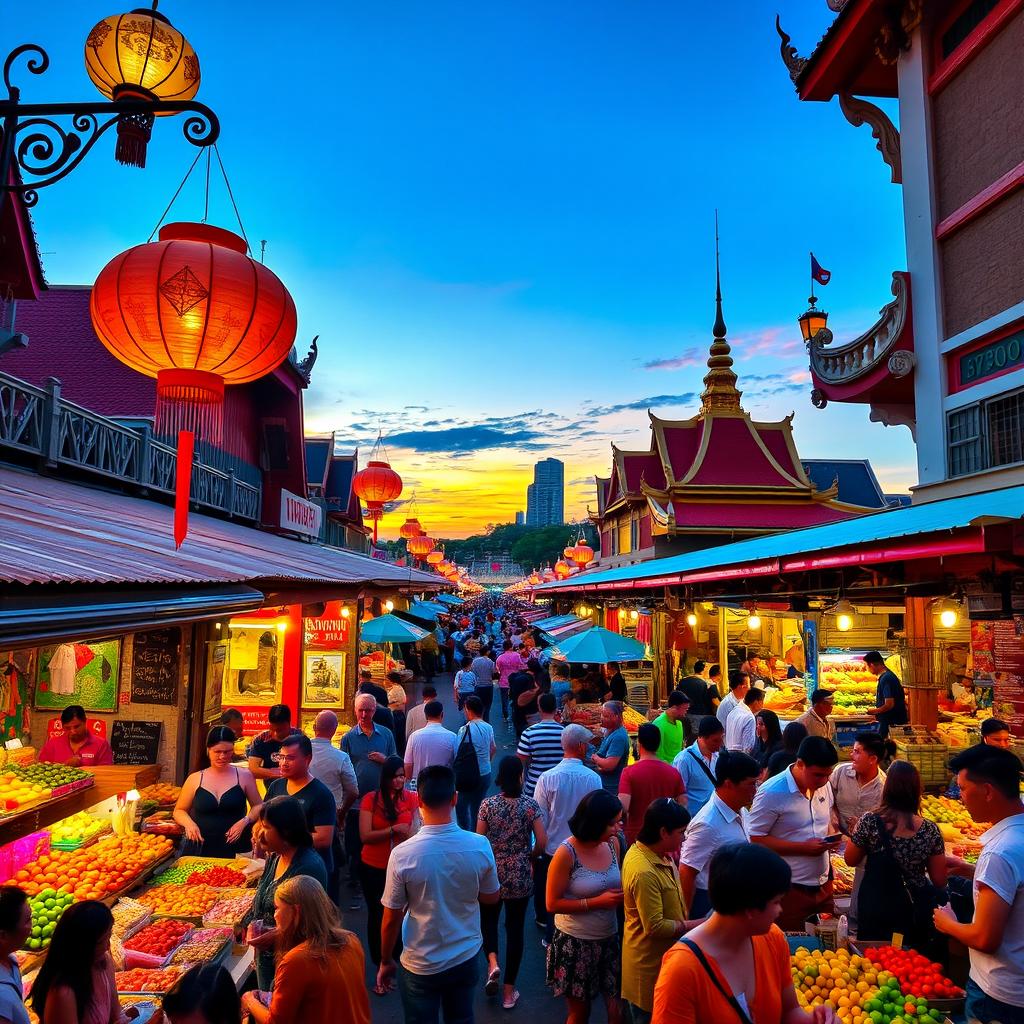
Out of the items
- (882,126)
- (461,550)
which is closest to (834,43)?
(882,126)

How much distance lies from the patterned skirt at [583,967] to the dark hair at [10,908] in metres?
2.83

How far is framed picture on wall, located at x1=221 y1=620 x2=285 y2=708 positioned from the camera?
36.4 feet

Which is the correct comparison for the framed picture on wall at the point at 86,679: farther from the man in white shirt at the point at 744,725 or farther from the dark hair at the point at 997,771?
the dark hair at the point at 997,771

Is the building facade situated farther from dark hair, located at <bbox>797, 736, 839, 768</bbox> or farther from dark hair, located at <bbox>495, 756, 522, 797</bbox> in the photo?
dark hair, located at <bbox>495, 756, 522, 797</bbox>

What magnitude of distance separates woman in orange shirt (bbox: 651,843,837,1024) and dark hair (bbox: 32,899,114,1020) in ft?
7.97

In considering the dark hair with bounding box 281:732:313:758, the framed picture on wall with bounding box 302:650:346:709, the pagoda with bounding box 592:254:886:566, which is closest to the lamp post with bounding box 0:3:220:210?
the dark hair with bounding box 281:732:313:758

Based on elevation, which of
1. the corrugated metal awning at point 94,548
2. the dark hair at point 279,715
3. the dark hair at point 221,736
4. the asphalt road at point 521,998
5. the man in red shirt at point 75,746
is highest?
the corrugated metal awning at point 94,548

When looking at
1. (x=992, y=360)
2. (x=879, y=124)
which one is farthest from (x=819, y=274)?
(x=992, y=360)

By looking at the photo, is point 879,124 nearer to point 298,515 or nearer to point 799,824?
point 799,824

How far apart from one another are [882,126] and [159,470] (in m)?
13.8

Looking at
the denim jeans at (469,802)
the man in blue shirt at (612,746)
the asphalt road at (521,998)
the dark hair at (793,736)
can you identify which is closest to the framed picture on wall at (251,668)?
the denim jeans at (469,802)

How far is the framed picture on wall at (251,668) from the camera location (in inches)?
437

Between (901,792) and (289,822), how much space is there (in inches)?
144

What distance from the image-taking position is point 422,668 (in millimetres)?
25141
